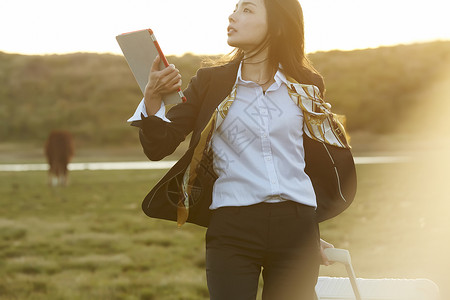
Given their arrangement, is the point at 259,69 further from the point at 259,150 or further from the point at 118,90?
the point at 118,90

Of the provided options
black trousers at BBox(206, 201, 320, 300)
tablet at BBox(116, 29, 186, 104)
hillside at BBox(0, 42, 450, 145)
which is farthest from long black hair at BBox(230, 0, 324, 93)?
hillside at BBox(0, 42, 450, 145)

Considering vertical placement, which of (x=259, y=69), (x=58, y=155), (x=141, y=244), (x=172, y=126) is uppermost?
(x=259, y=69)

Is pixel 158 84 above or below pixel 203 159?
above

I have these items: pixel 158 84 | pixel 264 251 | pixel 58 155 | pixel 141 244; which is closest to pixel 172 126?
pixel 158 84

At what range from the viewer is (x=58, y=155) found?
709 inches

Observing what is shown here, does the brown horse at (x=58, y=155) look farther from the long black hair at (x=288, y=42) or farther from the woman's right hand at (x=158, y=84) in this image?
the woman's right hand at (x=158, y=84)

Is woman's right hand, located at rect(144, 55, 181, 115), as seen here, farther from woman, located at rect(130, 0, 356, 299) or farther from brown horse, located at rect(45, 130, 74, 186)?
brown horse, located at rect(45, 130, 74, 186)

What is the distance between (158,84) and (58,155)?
16.1m

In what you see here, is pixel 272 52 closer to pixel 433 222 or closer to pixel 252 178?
pixel 252 178

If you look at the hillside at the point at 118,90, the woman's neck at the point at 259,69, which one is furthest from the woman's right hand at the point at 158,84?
the hillside at the point at 118,90

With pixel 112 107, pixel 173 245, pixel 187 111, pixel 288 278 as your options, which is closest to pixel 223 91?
pixel 187 111

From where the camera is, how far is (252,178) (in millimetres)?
2486

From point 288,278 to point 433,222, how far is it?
24.1 feet

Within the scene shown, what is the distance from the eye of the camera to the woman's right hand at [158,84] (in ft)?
7.88
